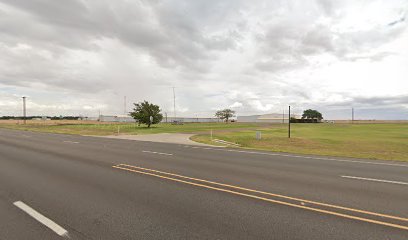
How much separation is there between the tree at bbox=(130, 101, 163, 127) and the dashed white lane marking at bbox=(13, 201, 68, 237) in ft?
167

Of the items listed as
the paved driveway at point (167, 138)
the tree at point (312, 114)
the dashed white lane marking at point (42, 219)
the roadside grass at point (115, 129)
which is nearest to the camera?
the dashed white lane marking at point (42, 219)

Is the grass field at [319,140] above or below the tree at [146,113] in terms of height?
below

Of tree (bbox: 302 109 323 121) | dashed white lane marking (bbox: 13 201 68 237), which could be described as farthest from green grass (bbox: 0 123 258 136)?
tree (bbox: 302 109 323 121)

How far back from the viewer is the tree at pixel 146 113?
55.8 m

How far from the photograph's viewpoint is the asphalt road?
4.36 m

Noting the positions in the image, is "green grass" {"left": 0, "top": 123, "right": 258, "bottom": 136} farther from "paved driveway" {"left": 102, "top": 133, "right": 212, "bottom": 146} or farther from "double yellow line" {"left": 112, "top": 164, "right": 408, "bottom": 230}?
"double yellow line" {"left": 112, "top": 164, "right": 408, "bottom": 230}

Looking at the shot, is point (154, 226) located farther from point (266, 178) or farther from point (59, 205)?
point (266, 178)

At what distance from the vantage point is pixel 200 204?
5715 mm

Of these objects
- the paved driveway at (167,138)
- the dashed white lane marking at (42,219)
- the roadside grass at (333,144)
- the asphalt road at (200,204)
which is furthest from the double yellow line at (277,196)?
the paved driveway at (167,138)

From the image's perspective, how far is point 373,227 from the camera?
450cm

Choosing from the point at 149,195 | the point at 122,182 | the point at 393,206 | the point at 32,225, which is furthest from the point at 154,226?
the point at 393,206

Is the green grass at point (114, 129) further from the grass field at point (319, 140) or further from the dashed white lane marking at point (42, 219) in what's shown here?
the dashed white lane marking at point (42, 219)

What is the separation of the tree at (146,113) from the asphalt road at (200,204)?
1841 inches

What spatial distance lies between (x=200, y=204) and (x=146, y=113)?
171ft
